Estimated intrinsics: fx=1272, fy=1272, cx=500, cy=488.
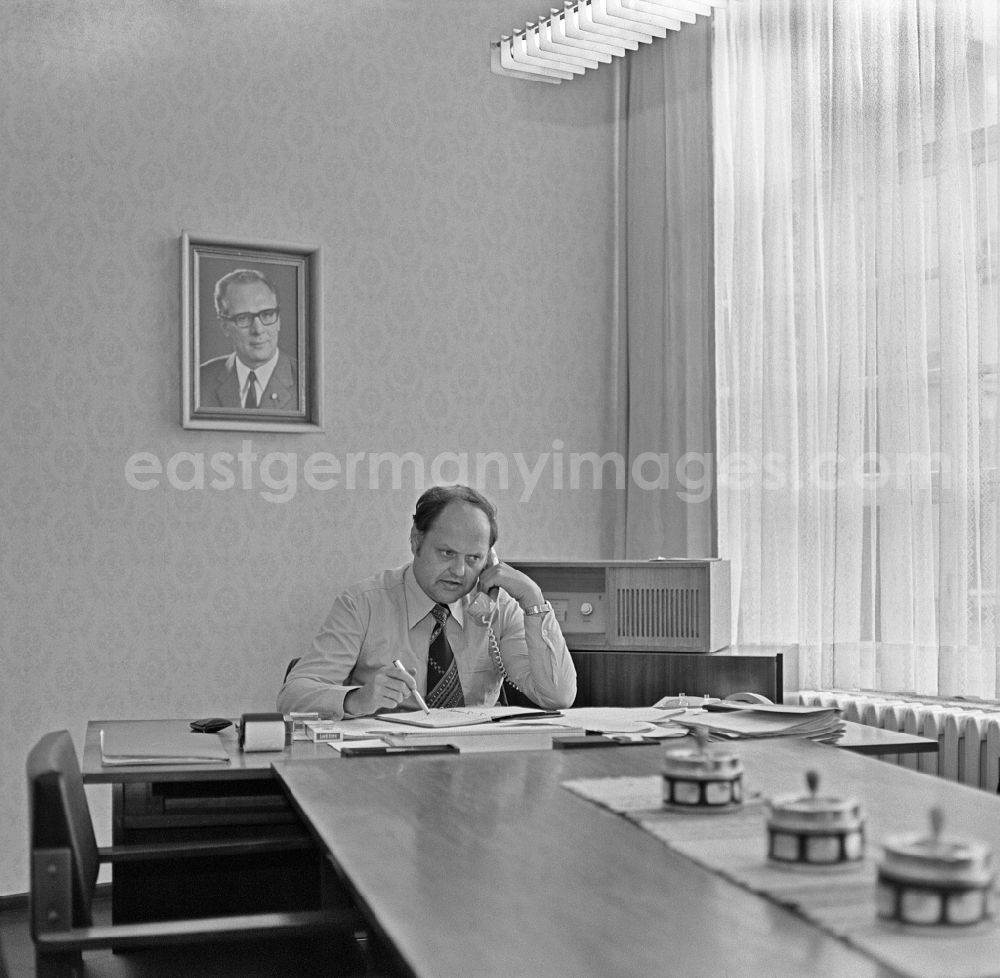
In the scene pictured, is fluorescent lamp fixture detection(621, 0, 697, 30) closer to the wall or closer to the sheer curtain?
the sheer curtain

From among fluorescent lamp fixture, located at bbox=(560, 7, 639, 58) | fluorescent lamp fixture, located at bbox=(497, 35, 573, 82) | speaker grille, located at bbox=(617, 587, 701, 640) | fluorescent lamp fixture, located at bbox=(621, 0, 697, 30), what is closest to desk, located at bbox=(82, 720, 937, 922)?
speaker grille, located at bbox=(617, 587, 701, 640)

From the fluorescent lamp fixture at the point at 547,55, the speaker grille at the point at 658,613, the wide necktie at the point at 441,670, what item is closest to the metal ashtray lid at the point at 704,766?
the wide necktie at the point at 441,670

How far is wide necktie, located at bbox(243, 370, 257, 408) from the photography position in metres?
4.55

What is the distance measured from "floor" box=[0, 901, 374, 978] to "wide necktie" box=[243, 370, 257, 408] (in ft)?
8.54

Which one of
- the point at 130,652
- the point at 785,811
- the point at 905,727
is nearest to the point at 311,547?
the point at 130,652

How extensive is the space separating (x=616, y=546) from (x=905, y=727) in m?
1.59

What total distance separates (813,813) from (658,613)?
2.57m

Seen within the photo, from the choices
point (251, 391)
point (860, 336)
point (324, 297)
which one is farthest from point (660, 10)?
point (251, 391)

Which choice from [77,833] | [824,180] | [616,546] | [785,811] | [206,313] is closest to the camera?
[785,811]

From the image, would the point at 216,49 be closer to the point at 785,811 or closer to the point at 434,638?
the point at 434,638

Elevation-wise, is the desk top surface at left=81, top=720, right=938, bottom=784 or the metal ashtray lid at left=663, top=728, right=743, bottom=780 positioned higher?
the metal ashtray lid at left=663, top=728, right=743, bottom=780

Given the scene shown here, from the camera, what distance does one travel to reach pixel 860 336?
4051 millimetres

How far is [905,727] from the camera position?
3746 millimetres

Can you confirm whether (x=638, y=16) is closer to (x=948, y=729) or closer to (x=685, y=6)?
(x=685, y=6)
